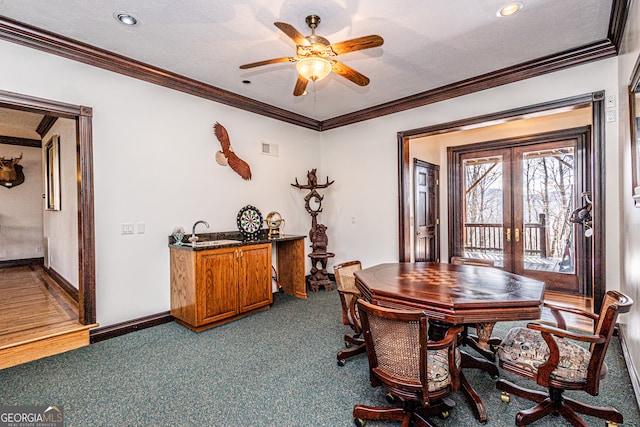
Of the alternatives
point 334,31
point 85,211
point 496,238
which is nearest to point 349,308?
point 334,31

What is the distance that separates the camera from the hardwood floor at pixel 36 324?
267cm

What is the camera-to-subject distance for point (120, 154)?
3.24 metres

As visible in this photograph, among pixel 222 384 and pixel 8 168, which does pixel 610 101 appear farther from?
pixel 8 168

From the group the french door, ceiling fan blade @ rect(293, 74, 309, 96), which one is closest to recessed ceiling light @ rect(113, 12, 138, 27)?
ceiling fan blade @ rect(293, 74, 309, 96)

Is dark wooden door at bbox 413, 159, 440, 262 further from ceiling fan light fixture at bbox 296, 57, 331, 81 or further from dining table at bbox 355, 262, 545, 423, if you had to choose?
ceiling fan light fixture at bbox 296, 57, 331, 81

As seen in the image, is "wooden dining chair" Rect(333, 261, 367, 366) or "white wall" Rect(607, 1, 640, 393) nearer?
"white wall" Rect(607, 1, 640, 393)

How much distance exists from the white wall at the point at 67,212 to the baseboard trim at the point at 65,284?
5 cm

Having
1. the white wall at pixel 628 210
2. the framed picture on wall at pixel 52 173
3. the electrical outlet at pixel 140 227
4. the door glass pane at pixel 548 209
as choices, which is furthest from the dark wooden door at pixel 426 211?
the framed picture on wall at pixel 52 173

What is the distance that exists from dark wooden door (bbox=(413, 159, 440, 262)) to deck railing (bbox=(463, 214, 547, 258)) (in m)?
0.56

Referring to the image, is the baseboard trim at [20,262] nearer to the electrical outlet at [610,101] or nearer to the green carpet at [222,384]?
the green carpet at [222,384]

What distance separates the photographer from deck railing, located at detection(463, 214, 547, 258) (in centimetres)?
490

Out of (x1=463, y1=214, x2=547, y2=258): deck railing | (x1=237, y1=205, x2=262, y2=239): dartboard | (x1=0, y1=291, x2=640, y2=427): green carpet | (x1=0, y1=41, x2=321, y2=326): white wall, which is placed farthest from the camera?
(x1=463, y1=214, x2=547, y2=258): deck railing

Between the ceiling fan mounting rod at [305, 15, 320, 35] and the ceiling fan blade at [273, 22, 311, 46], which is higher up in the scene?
the ceiling fan mounting rod at [305, 15, 320, 35]

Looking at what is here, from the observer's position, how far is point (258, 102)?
4480 millimetres
